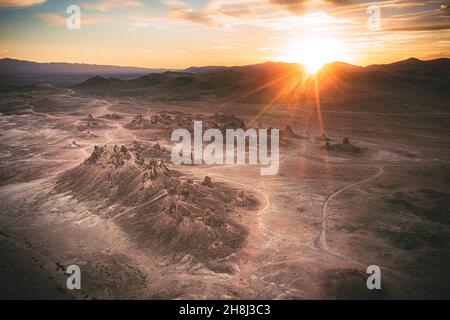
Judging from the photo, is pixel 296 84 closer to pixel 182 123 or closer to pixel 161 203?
pixel 182 123

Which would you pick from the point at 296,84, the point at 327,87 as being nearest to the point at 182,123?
the point at 327,87

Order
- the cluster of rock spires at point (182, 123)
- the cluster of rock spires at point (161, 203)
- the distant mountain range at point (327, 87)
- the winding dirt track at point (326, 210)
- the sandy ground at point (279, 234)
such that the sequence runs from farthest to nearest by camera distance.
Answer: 1. the distant mountain range at point (327, 87)
2. the cluster of rock spires at point (182, 123)
3. the cluster of rock spires at point (161, 203)
4. the winding dirt track at point (326, 210)
5. the sandy ground at point (279, 234)

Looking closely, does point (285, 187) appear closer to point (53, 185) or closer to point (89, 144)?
point (53, 185)

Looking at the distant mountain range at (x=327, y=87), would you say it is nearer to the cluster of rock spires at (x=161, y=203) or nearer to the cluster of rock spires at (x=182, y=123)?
the cluster of rock spires at (x=182, y=123)

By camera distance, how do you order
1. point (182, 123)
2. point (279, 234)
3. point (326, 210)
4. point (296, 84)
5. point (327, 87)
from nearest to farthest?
point (279, 234) < point (326, 210) < point (182, 123) < point (327, 87) < point (296, 84)

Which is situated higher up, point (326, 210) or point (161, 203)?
point (161, 203)

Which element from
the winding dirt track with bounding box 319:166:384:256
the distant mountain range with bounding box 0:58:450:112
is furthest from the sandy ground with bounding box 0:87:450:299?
the distant mountain range with bounding box 0:58:450:112

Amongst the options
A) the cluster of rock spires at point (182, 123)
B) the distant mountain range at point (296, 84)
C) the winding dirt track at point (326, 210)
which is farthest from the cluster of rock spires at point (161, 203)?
the distant mountain range at point (296, 84)

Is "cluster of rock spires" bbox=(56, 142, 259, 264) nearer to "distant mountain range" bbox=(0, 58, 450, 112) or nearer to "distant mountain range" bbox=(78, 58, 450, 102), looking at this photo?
"distant mountain range" bbox=(0, 58, 450, 112)
